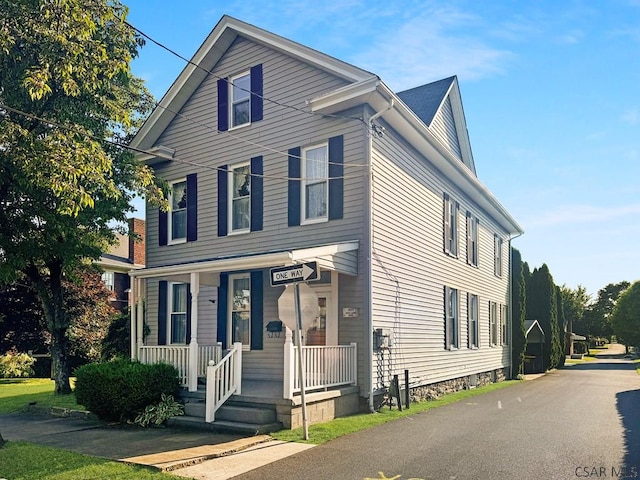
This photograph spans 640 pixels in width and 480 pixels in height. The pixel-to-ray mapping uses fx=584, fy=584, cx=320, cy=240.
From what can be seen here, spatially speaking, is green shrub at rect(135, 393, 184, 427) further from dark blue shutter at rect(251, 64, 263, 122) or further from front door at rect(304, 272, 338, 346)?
dark blue shutter at rect(251, 64, 263, 122)

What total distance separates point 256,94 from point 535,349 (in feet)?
80.3

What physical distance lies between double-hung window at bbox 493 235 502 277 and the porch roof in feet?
43.1

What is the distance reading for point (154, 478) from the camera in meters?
7.08

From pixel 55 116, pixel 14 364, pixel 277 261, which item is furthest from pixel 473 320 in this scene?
pixel 14 364

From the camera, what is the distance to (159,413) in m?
10.9

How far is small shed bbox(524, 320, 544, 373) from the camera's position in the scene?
105ft

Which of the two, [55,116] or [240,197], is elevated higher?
[55,116]

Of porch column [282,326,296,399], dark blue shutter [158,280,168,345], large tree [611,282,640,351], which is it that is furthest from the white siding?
large tree [611,282,640,351]

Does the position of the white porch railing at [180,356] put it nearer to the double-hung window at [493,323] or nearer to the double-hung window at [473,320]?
the double-hung window at [473,320]

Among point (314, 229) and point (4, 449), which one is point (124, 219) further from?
point (4, 449)

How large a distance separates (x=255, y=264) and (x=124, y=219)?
5.78 m

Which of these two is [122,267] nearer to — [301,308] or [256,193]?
[256,193]

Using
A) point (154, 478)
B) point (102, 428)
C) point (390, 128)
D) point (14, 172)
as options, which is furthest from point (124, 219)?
point (154, 478)

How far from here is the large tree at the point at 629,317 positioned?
170 ft
